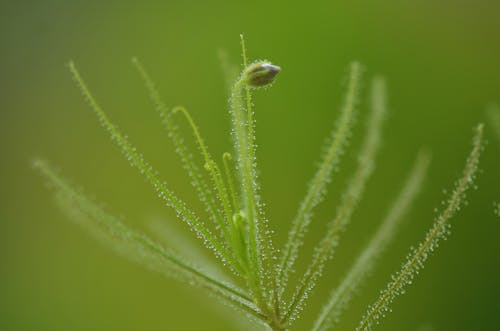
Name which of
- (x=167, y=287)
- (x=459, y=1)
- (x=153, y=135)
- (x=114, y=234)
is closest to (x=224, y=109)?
(x=153, y=135)

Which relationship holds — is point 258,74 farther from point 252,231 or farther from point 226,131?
point 226,131

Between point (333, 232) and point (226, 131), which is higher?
point (226, 131)

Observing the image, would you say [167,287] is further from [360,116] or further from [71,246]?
[360,116]

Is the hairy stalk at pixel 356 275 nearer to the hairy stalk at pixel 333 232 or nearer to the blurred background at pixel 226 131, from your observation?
the hairy stalk at pixel 333 232

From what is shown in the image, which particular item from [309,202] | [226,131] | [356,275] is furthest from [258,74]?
[226,131]

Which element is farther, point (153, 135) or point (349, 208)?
point (153, 135)

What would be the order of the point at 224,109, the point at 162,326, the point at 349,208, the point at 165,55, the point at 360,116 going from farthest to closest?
the point at 165,55 < the point at 224,109 < the point at 162,326 < the point at 360,116 < the point at 349,208

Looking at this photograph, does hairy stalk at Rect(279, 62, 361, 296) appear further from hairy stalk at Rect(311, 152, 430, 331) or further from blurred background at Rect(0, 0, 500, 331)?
blurred background at Rect(0, 0, 500, 331)

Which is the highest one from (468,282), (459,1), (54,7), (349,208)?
(54,7)
